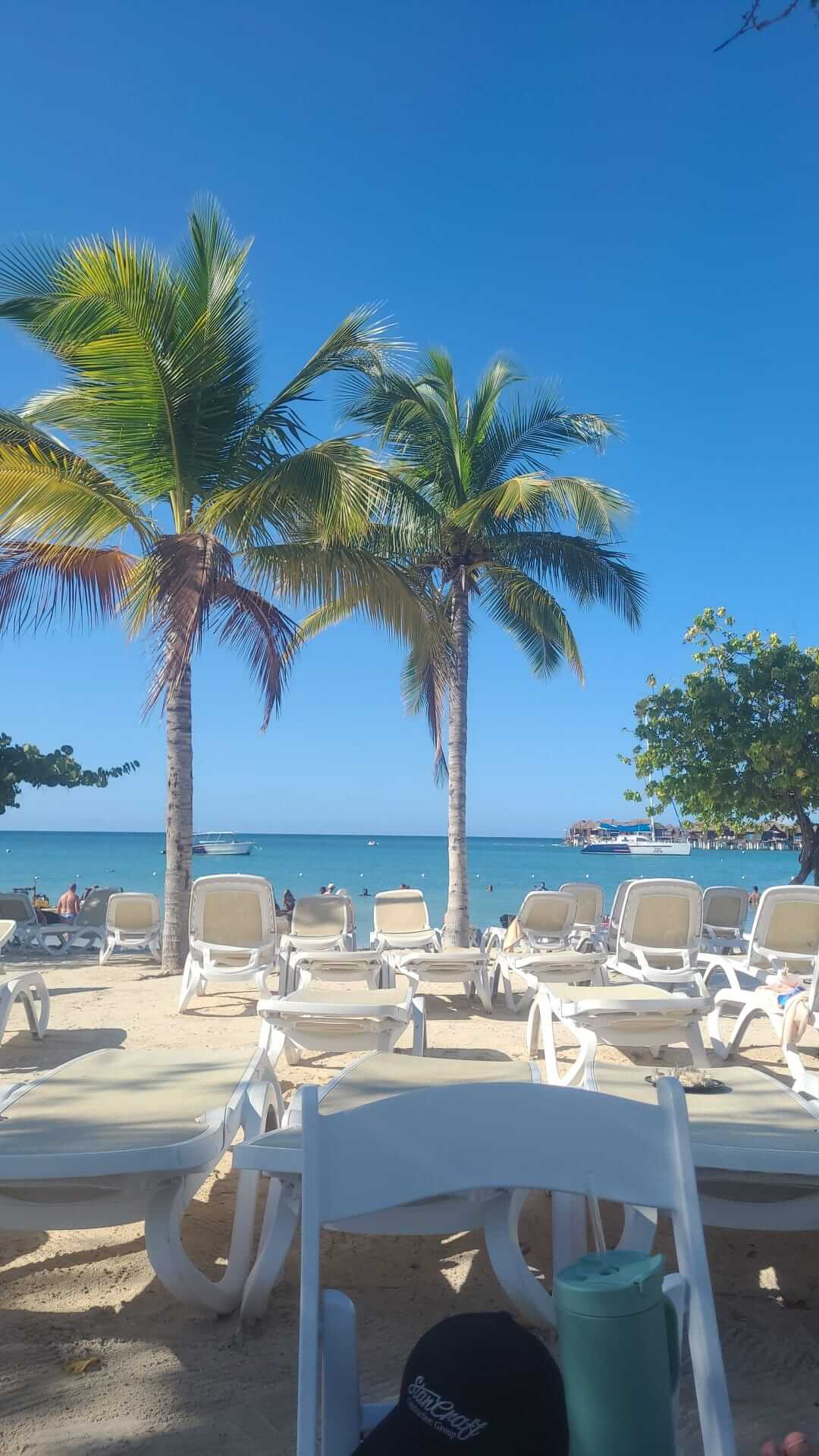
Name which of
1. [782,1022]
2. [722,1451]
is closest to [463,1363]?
[722,1451]

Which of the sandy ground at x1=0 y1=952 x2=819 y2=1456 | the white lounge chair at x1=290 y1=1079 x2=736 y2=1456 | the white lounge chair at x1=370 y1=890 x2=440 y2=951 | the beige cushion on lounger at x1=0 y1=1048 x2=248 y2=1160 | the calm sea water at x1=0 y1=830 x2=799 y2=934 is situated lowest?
the calm sea water at x1=0 y1=830 x2=799 y2=934

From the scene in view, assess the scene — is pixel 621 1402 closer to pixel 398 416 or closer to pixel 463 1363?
pixel 463 1363

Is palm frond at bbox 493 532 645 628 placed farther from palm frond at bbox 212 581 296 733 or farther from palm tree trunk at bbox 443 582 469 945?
palm frond at bbox 212 581 296 733

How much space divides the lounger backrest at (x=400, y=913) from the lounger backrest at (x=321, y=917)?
0.73 m

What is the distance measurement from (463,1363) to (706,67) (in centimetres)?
611

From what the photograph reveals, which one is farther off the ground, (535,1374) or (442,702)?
(442,702)

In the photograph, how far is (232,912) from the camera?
7.21 m

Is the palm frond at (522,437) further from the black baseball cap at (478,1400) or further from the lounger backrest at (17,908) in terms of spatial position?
the black baseball cap at (478,1400)

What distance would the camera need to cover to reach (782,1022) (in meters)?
4.89

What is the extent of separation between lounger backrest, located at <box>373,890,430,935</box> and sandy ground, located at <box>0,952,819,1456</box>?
19.5 ft

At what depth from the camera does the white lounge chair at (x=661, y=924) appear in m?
6.91

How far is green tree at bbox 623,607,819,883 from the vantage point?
1445 cm

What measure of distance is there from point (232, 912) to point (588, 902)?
5959 mm

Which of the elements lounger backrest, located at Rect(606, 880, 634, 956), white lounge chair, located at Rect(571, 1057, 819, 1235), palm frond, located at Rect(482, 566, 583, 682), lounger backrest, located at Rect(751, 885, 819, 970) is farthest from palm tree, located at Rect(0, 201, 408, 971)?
white lounge chair, located at Rect(571, 1057, 819, 1235)
